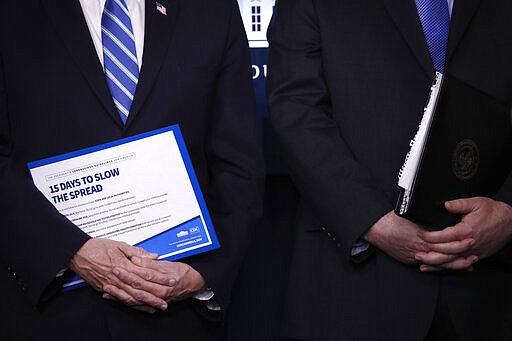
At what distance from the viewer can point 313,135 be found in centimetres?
198

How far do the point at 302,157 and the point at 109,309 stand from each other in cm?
60

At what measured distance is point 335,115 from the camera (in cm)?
204

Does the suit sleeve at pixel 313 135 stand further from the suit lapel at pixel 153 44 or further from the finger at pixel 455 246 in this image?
the suit lapel at pixel 153 44

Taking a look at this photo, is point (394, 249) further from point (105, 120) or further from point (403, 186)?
point (105, 120)

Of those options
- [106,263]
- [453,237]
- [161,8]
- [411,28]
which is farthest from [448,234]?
[161,8]

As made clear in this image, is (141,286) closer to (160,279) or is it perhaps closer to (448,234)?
(160,279)

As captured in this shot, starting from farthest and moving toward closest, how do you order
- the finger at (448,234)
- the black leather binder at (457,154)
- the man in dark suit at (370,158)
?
the man in dark suit at (370,158), the finger at (448,234), the black leather binder at (457,154)

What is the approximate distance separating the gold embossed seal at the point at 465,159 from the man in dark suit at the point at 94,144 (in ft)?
1.72

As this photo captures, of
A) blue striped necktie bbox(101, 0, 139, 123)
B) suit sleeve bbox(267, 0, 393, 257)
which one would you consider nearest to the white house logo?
suit sleeve bbox(267, 0, 393, 257)

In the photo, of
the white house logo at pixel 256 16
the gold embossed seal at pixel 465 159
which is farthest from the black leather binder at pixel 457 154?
the white house logo at pixel 256 16

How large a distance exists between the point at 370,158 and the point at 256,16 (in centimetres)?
85

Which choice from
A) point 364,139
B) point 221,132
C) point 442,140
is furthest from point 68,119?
point 442,140

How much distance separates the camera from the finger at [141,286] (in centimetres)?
178

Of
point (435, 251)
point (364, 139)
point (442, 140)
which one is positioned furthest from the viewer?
point (364, 139)
